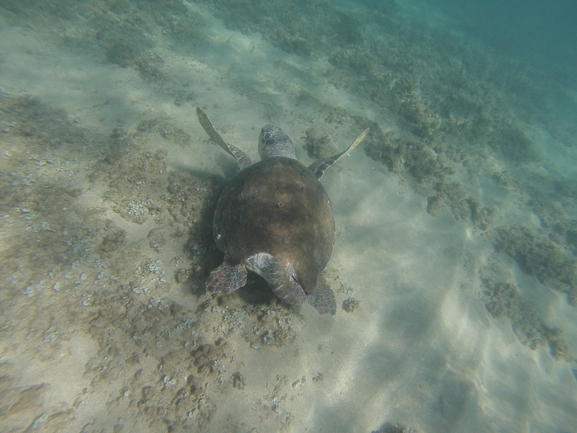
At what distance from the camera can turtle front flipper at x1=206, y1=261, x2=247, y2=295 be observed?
3453mm

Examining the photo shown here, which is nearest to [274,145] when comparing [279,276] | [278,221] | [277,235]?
A: [278,221]

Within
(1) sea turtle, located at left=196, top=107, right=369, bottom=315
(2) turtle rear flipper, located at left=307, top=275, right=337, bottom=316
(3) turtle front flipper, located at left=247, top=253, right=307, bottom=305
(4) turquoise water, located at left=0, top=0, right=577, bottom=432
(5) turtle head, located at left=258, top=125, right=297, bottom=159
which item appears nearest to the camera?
(4) turquoise water, located at left=0, top=0, right=577, bottom=432

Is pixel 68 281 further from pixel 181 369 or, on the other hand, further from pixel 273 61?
pixel 273 61

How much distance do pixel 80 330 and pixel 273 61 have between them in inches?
406

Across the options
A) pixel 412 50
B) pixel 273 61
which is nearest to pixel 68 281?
pixel 273 61

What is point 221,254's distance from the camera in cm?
432

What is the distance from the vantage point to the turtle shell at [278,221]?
3645mm

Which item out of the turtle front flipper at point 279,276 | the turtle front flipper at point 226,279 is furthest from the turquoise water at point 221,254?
the turtle front flipper at point 279,276

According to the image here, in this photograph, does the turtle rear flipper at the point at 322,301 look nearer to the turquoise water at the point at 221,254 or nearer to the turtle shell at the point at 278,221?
the turtle shell at the point at 278,221

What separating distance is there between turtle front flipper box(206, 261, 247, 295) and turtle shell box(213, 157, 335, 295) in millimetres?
119

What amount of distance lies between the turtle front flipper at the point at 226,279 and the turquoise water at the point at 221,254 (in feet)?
1.80

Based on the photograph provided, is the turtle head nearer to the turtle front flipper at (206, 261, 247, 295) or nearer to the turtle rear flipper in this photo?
the turtle front flipper at (206, 261, 247, 295)

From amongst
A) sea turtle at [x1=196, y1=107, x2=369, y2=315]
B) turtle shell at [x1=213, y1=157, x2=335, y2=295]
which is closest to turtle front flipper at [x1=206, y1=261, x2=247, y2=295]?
sea turtle at [x1=196, y1=107, x2=369, y2=315]

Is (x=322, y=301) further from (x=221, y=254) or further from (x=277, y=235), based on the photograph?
(x=221, y=254)
